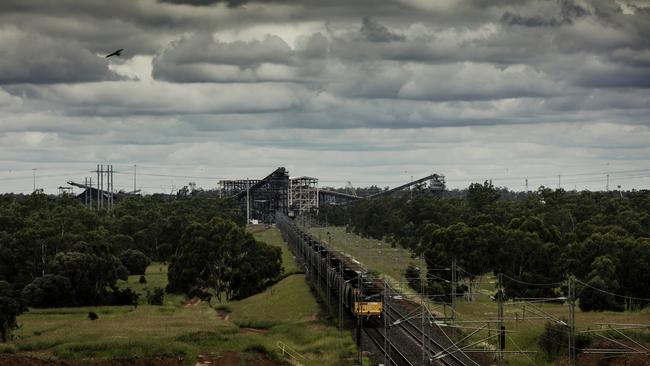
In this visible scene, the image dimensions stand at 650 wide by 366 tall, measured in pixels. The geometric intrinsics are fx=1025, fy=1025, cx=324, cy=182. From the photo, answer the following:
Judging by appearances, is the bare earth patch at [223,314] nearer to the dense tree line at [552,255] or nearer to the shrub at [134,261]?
the dense tree line at [552,255]

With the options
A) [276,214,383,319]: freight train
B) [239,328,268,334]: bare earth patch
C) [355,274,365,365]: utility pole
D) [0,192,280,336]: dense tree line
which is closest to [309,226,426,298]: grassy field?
[276,214,383,319]: freight train

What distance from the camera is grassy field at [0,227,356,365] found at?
233 ft

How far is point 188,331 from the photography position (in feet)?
266

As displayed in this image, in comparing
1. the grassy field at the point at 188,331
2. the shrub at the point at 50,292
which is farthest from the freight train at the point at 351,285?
the shrub at the point at 50,292

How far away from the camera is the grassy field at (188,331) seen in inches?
2793


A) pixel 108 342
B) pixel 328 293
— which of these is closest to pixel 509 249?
pixel 328 293

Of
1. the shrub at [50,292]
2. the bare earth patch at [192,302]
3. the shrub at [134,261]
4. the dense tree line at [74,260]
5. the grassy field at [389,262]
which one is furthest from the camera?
the shrub at [134,261]

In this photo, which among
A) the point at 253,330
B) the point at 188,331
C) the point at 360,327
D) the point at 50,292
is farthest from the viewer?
the point at 50,292

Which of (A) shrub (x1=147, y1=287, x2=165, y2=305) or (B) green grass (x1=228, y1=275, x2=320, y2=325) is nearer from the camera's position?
(B) green grass (x1=228, y1=275, x2=320, y2=325)

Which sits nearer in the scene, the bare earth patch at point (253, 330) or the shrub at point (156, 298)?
the bare earth patch at point (253, 330)

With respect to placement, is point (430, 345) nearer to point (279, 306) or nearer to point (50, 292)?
point (279, 306)

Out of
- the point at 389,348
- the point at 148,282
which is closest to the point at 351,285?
the point at 389,348

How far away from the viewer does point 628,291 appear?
9750 centimetres

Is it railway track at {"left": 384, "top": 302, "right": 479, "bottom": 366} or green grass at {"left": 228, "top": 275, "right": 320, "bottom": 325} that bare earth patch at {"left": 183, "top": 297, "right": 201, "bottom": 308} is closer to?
green grass at {"left": 228, "top": 275, "right": 320, "bottom": 325}
